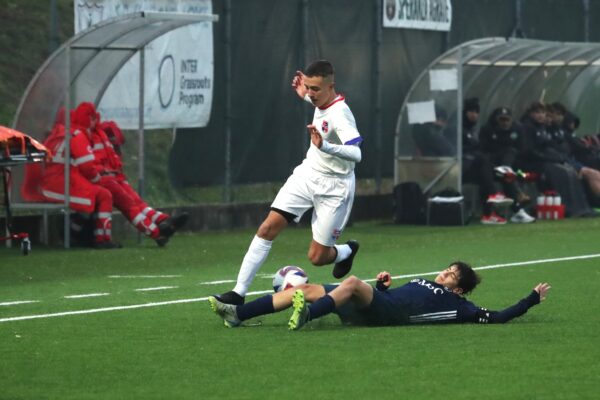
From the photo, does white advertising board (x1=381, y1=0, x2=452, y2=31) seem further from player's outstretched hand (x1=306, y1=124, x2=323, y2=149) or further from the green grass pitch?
player's outstretched hand (x1=306, y1=124, x2=323, y2=149)

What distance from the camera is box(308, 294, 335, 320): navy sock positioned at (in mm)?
11336

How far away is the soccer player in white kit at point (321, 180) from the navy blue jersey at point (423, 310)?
3.42ft

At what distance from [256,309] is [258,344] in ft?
2.34

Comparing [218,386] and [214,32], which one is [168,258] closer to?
[214,32]

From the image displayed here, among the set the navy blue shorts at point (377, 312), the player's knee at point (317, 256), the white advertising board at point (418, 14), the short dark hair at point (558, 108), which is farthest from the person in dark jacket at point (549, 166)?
the navy blue shorts at point (377, 312)

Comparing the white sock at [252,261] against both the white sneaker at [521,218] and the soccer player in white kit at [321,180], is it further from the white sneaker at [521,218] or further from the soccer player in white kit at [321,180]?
the white sneaker at [521,218]

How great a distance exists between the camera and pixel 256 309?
458 inches

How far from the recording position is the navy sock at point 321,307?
37.2 ft

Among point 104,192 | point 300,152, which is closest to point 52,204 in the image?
point 104,192

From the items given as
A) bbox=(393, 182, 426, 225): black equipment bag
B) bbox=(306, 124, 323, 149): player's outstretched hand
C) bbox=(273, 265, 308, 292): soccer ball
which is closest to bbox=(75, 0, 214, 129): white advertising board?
bbox=(393, 182, 426, 225): black equipment bag

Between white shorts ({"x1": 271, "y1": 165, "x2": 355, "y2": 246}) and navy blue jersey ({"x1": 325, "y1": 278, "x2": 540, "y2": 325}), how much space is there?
3.56ft

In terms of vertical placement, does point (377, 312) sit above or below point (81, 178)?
below

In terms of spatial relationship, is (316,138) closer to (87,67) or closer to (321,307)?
(321,307)

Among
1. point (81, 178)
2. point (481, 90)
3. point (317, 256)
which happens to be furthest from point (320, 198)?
point (481, 90)
